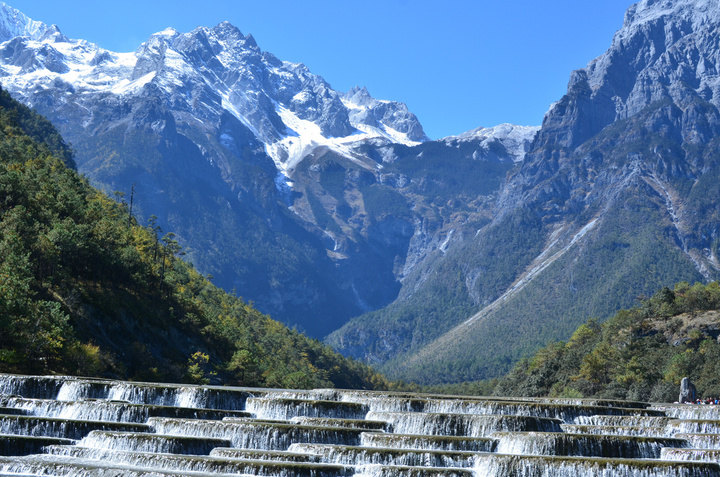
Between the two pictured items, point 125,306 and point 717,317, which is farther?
point 717,317

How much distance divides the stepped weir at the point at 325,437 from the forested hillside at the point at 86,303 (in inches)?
857

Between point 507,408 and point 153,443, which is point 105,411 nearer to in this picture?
point 153,443

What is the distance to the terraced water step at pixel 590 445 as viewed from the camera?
185 ft

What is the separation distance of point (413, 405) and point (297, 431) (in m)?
18.2

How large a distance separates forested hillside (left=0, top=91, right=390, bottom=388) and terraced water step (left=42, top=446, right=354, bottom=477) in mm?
45272

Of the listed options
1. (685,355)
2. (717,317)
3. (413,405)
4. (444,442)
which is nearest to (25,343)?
(413,405)

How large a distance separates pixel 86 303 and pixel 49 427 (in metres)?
65.0

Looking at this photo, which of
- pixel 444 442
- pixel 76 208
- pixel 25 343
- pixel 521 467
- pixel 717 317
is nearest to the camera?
pixel 521 467

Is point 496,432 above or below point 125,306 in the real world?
below

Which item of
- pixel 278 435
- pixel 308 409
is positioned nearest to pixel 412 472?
pixel 278 435

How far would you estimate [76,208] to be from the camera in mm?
147000

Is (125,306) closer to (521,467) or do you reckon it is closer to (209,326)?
(209,326)

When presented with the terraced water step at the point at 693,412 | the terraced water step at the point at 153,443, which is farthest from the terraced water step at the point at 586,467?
the terraced water step at the point at 693,412

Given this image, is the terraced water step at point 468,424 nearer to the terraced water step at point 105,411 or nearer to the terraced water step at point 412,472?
the terraced water step at point 412,472
